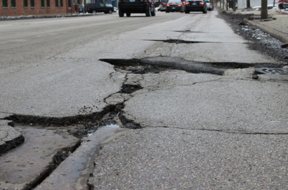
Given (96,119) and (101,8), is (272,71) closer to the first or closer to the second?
(96,119)

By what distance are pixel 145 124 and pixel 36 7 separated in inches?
1969

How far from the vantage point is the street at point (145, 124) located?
2.62 meters

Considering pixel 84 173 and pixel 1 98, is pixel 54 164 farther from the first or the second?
pixel 1 98

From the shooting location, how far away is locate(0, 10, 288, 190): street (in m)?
2.62

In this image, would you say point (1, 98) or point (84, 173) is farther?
point (1, 98)

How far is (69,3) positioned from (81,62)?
188 feet

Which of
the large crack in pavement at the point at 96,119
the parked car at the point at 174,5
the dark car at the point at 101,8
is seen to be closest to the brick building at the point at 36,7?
the dark car at the point at 101,8

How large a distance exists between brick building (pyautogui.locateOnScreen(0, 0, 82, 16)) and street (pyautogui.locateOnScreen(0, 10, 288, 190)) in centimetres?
3986

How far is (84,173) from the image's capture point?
266 cm

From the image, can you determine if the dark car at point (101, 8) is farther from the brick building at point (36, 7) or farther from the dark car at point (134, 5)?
the dark car at point (134, 5)

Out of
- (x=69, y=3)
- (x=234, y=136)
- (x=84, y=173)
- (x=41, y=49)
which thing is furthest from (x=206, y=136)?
(x=69, y=3)

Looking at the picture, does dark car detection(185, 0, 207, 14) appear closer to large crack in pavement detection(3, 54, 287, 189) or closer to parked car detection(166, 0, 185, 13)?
parked car detection(166, 0, 185, 13)

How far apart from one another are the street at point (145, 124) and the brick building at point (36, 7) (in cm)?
3986

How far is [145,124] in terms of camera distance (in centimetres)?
369
